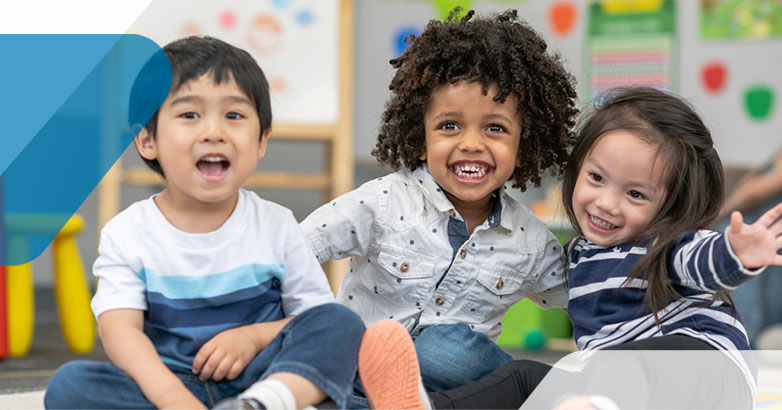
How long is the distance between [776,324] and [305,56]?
1452mm

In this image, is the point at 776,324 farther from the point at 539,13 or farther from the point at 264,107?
the point at 264,107

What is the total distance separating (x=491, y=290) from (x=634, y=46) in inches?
71.6

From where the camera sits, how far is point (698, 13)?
266cm

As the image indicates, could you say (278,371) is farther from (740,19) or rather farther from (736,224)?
(740,19)

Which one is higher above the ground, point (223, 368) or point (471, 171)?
point (471, 171)

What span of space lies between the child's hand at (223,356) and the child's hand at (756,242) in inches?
19.1

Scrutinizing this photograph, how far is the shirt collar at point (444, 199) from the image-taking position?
3.53 ft

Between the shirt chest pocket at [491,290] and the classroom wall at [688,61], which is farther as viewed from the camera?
the classroom wall at [688,61]

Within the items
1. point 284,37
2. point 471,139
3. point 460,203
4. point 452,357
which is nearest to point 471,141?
point 471,139

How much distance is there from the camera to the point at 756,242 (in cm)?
83

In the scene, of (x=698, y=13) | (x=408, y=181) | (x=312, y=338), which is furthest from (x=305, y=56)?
(x=312, y=338)

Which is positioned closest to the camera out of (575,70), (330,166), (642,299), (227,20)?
(642,299)

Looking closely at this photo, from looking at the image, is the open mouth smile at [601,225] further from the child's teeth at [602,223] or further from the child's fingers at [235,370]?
the child's fingers at [235,370]

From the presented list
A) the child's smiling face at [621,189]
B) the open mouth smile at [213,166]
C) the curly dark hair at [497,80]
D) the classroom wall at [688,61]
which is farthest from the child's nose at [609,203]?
the classroom wall at [688,61]
